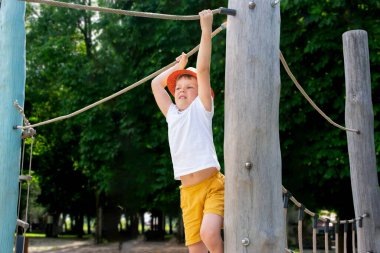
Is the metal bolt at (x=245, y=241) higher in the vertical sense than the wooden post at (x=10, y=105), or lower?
lower

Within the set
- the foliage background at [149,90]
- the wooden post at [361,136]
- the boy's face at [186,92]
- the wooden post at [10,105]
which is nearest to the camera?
the boy's face at [186,92]

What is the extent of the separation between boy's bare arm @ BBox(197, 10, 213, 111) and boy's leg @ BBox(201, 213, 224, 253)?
584 millimetres

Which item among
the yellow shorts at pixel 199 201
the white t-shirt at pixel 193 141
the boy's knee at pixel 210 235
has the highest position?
the white t-shirt at pixel 193 141

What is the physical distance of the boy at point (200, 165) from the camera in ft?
8.84

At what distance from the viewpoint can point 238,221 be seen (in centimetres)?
257

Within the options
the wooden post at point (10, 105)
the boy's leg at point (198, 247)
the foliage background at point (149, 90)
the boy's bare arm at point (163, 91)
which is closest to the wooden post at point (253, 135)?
the boy's leg at point (198, 247)

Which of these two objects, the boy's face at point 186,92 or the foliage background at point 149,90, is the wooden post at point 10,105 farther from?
the foliage background at point 149,90

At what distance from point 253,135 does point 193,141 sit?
0.37 m

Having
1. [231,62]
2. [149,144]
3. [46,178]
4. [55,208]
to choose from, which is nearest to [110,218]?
[46,178]

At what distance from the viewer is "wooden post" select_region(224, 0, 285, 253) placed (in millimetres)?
2561

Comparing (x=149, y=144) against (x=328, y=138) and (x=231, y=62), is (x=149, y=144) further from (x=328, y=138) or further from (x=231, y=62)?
(x=231, y=62)

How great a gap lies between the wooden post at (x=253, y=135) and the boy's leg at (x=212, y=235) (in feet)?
0.13

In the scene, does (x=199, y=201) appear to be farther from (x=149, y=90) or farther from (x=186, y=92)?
(x=149, y=90)

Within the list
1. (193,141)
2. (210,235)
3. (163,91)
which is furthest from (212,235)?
(163,91)
